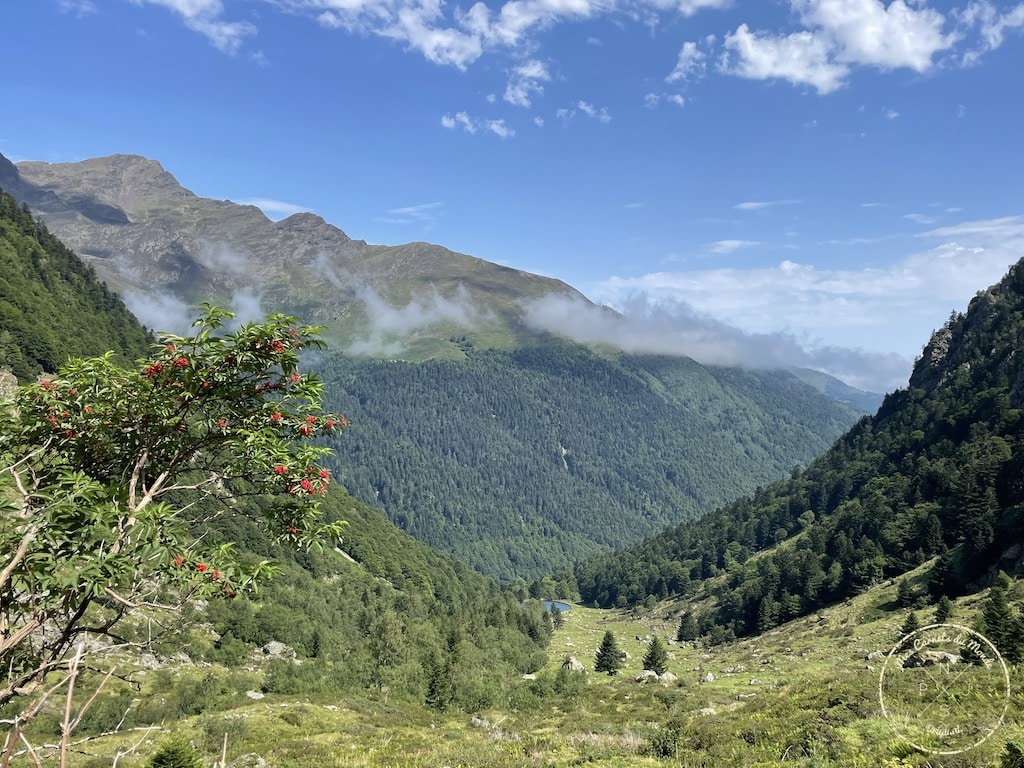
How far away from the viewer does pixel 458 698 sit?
72.9m

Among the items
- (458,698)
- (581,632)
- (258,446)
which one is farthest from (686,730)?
(581,632)

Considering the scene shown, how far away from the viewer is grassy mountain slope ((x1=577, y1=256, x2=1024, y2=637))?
92.6m

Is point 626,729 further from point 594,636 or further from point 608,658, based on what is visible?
point 594,636

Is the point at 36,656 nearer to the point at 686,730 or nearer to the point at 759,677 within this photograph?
the point at 686,730

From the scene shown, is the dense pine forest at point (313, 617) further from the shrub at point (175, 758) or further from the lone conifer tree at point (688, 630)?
the lone conifer tree at point (688, 630)

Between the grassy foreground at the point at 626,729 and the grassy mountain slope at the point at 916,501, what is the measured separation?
1207 inches

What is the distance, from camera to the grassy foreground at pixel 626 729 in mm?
21977

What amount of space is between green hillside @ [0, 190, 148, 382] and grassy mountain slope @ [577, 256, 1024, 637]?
16066 cm

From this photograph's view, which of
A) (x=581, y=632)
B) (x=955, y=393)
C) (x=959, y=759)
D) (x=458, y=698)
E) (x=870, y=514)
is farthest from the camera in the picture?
(x=581, y=632)

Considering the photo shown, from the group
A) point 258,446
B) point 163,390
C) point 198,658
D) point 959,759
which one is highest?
point 163,390

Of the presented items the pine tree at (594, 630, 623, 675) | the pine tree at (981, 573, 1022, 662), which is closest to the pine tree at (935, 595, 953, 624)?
the pine tree at (981, 573, 1022, 662)

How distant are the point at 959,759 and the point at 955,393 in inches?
6796

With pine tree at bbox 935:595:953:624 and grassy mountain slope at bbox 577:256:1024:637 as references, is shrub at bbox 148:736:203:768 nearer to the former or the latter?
pine tree at bbox 935:595:953:624

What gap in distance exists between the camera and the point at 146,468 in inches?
436
